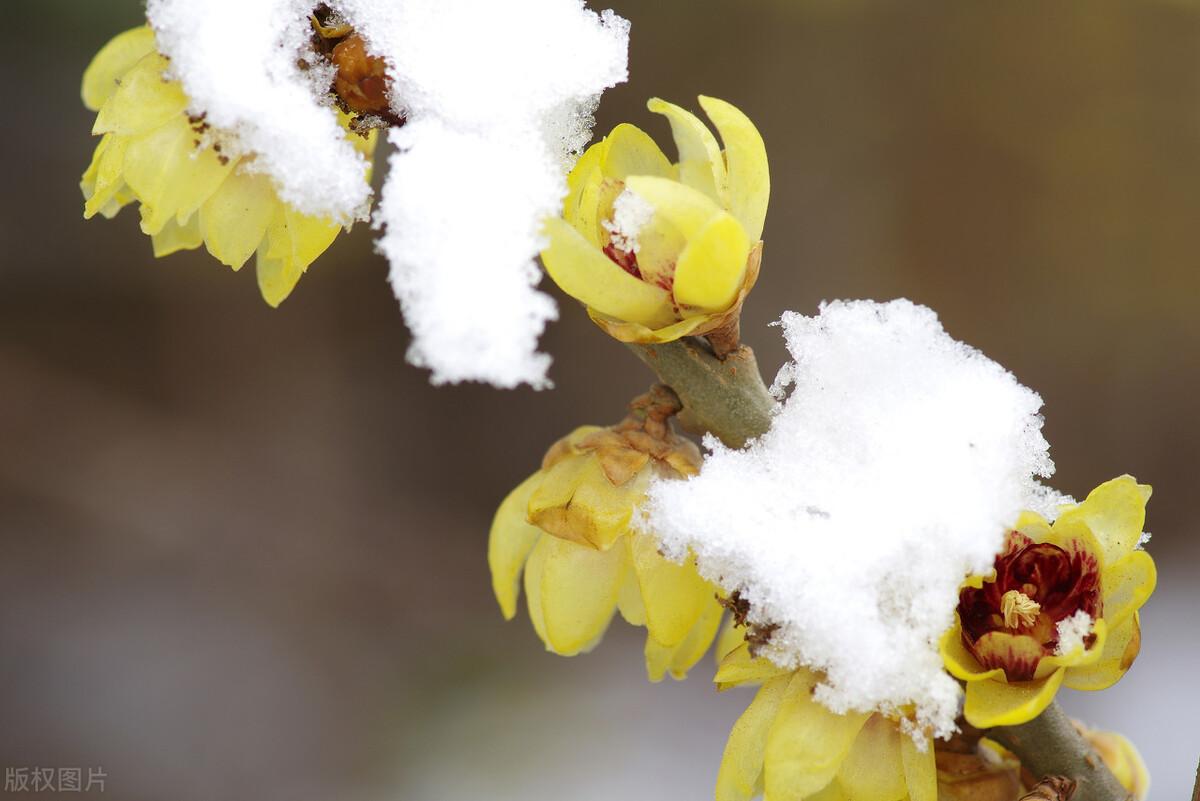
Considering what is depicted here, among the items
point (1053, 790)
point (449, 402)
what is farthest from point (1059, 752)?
point (449, 402)

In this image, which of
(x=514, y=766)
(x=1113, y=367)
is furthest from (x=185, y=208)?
(x=1113, y=367)

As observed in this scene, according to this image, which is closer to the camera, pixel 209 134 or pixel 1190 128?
pixel 209 134

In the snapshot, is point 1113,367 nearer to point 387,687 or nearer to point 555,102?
point 387,687

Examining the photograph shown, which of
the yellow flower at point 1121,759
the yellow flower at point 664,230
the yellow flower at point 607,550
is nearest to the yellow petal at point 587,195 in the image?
the yellow flower at point 664,230

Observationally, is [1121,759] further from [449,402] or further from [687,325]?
[449,402]

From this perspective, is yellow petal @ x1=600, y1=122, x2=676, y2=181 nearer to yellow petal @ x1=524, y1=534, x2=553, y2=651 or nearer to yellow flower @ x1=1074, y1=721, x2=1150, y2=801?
yellow petal @ x1=524, y1=534, x2=553, y2=651

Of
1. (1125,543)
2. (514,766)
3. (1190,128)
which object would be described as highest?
(1190,128)
